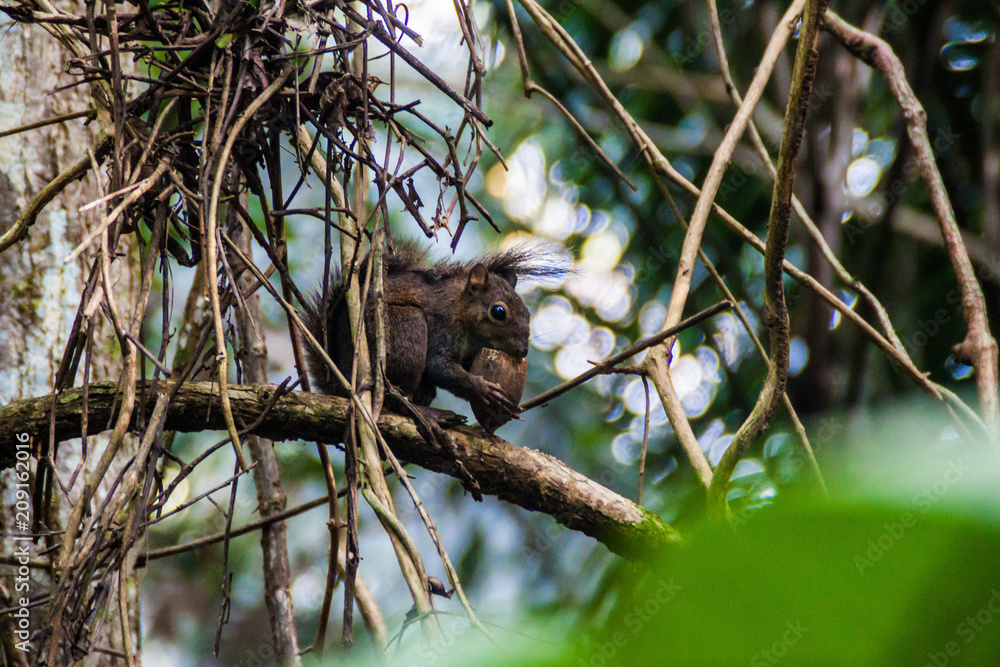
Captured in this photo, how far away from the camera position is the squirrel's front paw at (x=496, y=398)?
233cm

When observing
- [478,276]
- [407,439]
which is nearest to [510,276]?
[478,276]

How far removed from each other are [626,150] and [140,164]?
3657mm

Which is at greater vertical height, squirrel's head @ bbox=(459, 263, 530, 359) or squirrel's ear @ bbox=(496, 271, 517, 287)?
squirrel's ear @ bbox=(496, 271, 517, 287)

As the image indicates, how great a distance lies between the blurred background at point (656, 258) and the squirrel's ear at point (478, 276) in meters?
0.70

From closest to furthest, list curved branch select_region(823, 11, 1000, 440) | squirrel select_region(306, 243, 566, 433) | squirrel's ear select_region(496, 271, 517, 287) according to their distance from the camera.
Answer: curved branch select_region(823, 11, 1000, 440), squirrel select_region(306, 243, 566, 433), squirrel's ear select_region(496, 271, 517, 287)

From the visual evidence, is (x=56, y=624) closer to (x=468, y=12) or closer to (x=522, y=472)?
(x=522, y=472)

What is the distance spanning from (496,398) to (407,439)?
43cm

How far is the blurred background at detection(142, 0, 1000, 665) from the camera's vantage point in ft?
12.6

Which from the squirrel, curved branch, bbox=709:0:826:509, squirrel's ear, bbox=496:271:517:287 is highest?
squirrel's ear, bbox=496:271:517:287

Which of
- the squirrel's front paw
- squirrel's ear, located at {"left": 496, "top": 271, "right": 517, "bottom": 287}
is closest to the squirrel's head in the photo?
squirrel's ear, located at {"left": 496, "top": 271, "right": 517, "bottom": 287}

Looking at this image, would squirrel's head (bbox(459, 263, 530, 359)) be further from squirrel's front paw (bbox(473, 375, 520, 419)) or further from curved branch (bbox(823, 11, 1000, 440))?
curved branch (bbox(823, 11, 1000, 440))

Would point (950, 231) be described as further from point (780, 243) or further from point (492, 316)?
point (492, 316)

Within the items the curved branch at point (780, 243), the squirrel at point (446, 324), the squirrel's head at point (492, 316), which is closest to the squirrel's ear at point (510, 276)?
the squirrel at point (446, 324)

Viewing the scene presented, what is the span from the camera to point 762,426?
1.64m
